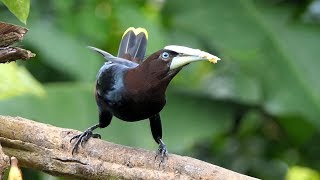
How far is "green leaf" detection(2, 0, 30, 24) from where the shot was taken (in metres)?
1.05

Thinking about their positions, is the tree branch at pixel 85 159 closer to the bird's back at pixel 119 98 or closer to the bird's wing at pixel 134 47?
the bird's back at pixel 119 98

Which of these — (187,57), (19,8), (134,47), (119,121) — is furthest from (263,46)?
(19,8)

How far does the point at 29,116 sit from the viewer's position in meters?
2.40

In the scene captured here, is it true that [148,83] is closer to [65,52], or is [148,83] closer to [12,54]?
[12,54]

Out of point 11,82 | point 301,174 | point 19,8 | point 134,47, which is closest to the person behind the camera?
point 19,8

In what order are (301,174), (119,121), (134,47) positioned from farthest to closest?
(301,174)
(119,121)
(134,47)

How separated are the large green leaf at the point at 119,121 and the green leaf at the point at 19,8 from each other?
50.1 inches

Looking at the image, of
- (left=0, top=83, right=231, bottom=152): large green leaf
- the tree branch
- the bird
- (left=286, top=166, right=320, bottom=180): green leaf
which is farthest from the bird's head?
(left=286, top=166, right=320, bottom=180): green leaf

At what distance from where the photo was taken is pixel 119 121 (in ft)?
8.43

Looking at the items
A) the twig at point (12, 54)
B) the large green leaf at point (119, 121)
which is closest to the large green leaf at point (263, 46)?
the large green leaf at point (119, 121)

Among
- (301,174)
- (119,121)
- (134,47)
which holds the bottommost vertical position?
(301,174)

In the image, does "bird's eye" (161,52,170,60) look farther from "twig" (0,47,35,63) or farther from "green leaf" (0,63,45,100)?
"green leaf" (0,63,45,100)

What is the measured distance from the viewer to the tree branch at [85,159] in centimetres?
125

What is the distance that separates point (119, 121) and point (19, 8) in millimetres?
1531
